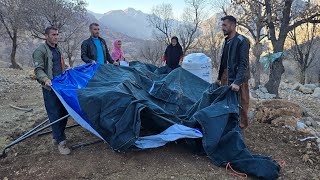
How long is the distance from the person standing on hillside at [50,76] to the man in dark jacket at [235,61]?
227 centimetres

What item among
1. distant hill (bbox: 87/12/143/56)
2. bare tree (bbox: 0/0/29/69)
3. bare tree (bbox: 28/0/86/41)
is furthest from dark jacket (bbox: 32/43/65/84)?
distant hill (bbox: 87/12/143/56)

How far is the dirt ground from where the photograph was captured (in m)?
3.12

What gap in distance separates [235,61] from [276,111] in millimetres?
1683

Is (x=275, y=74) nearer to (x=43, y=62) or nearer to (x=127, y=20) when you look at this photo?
(x=43, y=62)

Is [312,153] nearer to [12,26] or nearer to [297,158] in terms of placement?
[297,158]

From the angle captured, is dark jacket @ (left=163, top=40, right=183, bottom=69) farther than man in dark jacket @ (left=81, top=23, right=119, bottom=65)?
Yes

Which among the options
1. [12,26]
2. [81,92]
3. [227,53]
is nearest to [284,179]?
[227,53]

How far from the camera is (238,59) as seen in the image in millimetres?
3984

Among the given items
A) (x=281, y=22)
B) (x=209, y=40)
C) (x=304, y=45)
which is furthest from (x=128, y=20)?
(x=281, y=22)

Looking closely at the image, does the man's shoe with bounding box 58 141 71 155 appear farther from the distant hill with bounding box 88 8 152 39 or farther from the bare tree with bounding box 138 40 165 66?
the distant hill with bounding box 88 8 152 39

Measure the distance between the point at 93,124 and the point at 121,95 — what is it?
465 mm

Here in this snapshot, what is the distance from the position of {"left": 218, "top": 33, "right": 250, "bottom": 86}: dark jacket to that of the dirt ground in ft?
3.09

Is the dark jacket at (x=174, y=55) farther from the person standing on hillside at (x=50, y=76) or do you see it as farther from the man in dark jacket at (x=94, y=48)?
the person standing on hillside at (x=50, y=76)

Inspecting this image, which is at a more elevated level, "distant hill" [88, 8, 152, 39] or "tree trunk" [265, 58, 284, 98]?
"distant hill" [88, 8, 152, 39]
